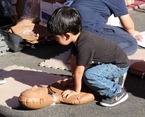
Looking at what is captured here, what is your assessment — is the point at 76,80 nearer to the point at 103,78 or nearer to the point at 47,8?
the point at 103,78

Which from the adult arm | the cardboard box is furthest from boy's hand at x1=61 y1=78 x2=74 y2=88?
the cardboard box

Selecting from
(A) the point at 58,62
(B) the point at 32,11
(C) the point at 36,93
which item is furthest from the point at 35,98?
(B) the point at 32,11

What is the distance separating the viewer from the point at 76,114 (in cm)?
284

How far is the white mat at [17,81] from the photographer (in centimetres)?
310

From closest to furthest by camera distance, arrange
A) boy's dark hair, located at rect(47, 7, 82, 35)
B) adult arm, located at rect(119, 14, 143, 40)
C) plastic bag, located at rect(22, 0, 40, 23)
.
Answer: boy's dark hair, located at rect(47, 7, 82, 35)
adult arm, located at rect(119, 14, 143, 40)
plastic bag, located at rect(22, 0, 40, 23)

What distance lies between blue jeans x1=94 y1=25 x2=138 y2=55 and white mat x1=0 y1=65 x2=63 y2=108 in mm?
679

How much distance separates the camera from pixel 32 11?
15.4 ft

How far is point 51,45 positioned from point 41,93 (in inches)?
67.3

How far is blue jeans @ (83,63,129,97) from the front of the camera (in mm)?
2857

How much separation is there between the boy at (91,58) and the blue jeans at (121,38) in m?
0.78

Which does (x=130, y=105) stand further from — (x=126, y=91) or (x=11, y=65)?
(x=11, y=65)

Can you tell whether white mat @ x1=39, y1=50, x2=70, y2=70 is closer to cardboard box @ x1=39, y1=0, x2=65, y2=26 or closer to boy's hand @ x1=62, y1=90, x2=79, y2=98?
cardboard box @ x1=39, y1=0, x2=65, y2=26

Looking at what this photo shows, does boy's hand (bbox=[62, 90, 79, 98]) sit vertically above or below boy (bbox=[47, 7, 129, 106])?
below

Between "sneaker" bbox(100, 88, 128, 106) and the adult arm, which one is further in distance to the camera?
the adult arm
